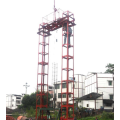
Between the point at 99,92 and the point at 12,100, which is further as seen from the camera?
the point at 12,100

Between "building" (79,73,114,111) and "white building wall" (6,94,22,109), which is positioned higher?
"building" (79,73,114,111)

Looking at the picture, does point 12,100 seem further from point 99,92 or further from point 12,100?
point 99,92

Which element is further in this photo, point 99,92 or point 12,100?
point 12,100

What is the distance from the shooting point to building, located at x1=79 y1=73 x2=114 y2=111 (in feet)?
84.6

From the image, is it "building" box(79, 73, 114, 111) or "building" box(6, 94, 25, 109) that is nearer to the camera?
"building" box(79, 73, 114, 111)

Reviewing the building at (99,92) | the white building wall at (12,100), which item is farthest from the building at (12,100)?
the building at (99,92)

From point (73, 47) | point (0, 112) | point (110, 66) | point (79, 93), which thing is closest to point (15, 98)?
point (79, 93)

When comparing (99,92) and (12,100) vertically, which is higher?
(99,92)

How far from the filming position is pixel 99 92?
1145 inches

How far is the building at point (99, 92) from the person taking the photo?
25.8m

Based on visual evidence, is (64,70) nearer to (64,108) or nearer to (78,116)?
(64,108)

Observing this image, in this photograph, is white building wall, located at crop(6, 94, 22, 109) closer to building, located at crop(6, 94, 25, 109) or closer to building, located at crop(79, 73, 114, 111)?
building, located at crop(6, 94, 25, 109)

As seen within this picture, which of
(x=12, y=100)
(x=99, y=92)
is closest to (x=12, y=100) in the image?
(x=12, y=100)

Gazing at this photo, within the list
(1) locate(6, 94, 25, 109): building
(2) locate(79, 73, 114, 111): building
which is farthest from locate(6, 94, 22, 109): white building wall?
(2) locate(79, 73, 114, 111): building
